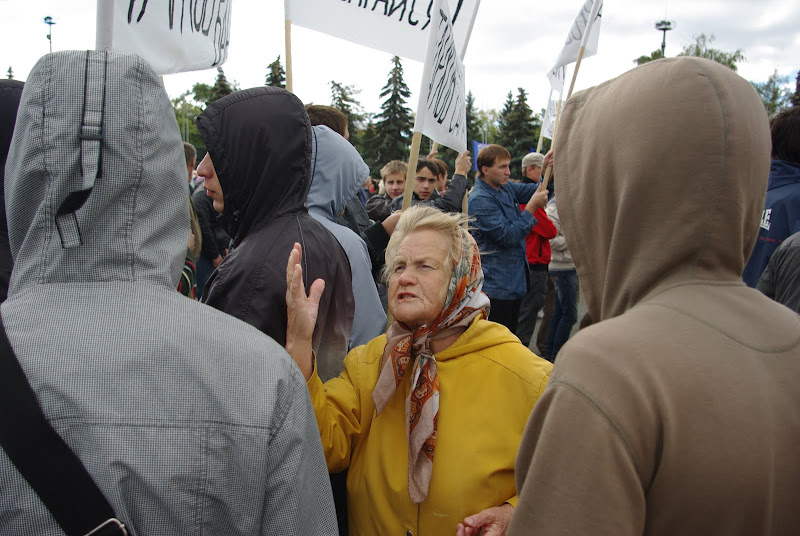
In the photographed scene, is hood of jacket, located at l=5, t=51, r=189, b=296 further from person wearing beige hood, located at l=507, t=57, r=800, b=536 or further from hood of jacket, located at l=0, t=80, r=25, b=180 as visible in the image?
hood of jacket, located at l=0, t=80, r=25, b=180

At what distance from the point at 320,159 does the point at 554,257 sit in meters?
4.31

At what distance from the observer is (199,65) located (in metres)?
2.97

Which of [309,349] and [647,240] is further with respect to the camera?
[309,349]

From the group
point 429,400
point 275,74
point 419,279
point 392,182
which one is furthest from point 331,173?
point 275,74

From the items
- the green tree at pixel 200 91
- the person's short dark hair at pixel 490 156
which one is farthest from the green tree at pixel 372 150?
the person's short dark hair at pixel 490 156

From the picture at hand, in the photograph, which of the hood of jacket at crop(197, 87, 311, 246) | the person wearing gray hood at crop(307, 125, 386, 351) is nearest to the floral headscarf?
the person wearing gray hood at crop(307, 125, 386, 351)

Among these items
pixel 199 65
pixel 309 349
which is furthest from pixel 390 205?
pixel 309 349

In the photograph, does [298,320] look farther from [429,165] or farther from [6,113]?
[429,165]

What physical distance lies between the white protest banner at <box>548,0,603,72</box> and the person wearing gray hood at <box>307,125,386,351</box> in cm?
386

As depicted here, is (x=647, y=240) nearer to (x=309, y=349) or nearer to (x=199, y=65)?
(x=309, y=349)

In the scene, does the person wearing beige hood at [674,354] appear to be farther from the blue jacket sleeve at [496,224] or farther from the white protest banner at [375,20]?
the blue jacket sleeve at [496,224]

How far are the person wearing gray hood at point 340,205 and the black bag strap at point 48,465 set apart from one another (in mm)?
1748

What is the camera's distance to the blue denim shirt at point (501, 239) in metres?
5.25

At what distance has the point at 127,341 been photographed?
3.31ft
